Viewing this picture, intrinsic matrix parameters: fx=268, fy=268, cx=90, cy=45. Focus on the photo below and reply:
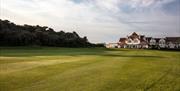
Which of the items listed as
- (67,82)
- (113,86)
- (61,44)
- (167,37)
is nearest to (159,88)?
(113,86)

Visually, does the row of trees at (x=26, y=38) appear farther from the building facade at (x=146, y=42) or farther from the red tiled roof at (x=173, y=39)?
the red tiled roof at (x=173, y=39)

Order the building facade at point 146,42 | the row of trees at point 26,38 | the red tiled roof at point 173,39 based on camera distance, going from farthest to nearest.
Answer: the building facade at point 146,42
the red tiled roof at point 173,39
the row of trees at point 26,38

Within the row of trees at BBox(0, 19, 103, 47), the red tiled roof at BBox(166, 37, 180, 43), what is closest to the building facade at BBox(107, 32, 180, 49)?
the red tiled roof at BBox(166, 37, 180, 43)

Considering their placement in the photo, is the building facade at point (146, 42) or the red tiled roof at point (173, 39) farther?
the building facade at point (146, 42)

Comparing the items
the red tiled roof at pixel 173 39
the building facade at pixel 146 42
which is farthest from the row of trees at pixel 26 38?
the red tiled roof at pixel 173 39

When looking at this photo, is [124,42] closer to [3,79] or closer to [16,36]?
[16,36]

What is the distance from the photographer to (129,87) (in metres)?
11.2

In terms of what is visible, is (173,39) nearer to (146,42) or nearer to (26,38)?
(146,42)

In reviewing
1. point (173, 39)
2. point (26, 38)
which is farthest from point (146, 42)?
point (26, 38)

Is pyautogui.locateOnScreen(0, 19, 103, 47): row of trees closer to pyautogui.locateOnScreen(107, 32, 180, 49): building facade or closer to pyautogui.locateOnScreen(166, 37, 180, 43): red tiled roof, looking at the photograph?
pyautogui.locateOnScreen(107, 32, 180, 49): building facade

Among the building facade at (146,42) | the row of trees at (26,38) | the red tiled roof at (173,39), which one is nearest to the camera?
the row of trees at (26,38)

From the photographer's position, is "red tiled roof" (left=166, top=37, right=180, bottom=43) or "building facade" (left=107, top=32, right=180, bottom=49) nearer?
"red tiled roof" (left=166, top=37, right=180, bottom=43)

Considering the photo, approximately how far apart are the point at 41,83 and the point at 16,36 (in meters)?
63.6

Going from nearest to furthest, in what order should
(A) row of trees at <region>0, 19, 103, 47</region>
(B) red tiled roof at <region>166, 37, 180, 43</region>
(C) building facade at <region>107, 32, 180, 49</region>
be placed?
(A) row of trees at <region>0, 19, 103, 47</region> < (B) red tiled roof at <region>166, 37, 180, 43</region> < (C) building facade at <region>107, 32, 180, 49</region>
